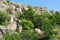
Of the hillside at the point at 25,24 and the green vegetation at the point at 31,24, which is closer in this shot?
the hillside at the point at 25,24

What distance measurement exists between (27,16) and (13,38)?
36.4m

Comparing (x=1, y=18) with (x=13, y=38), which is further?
(x=1, y=18)

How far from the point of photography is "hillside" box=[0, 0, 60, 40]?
54.2 metres

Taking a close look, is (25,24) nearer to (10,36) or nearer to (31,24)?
(31,24)

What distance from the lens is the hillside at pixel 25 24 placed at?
54.2 m

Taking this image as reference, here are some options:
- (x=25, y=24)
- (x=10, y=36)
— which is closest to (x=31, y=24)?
(x=25, y=24)

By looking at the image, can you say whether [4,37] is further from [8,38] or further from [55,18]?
[55,18]

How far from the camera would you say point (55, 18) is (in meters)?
93.1

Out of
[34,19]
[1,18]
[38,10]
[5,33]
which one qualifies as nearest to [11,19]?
[1,18]

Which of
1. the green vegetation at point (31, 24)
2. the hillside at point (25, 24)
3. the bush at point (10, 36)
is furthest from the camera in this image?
the green vegetation at point (31, 24)

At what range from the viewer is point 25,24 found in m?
78.7

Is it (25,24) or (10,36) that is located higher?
(10,36)

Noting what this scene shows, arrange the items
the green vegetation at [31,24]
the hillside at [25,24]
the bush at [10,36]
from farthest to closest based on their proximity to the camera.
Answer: the green vegetation at [31,24] → the hillside at [25,24] → the bush at [10,36]

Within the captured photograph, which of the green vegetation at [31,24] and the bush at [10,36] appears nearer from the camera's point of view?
the bush at [10,36]
